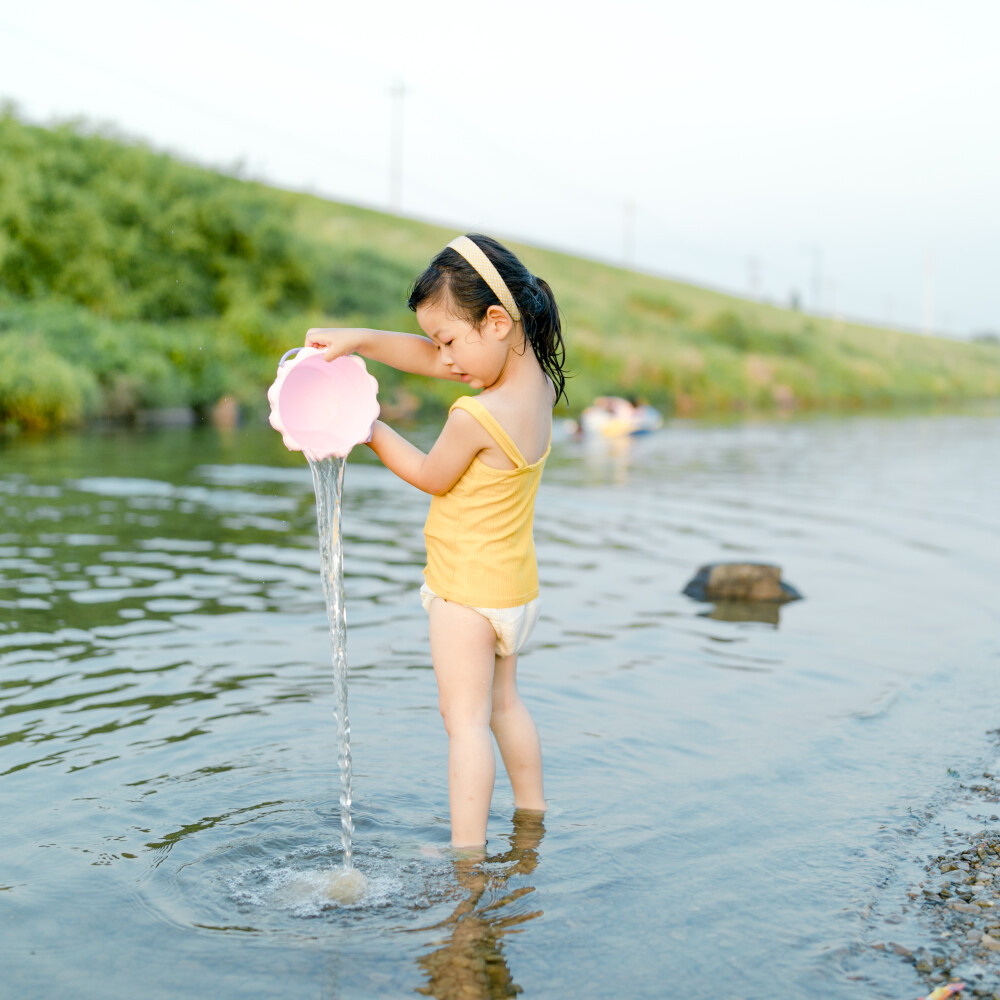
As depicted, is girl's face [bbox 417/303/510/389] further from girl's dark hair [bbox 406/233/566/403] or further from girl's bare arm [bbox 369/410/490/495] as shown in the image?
girl's bare arm [bbox 369/410/490/495]

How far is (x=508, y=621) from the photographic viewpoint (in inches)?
141

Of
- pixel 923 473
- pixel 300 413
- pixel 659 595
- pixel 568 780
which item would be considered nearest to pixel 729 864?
pixel 568 780

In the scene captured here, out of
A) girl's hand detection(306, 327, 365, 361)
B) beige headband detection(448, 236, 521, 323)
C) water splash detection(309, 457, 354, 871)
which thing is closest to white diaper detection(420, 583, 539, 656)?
water splash detection(309, 457, 354, 871)

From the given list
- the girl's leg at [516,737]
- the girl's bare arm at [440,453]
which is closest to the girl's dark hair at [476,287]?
the girl's bare arm at [440,453]

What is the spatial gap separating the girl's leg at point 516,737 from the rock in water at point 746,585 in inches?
163

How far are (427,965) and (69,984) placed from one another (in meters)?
0.90

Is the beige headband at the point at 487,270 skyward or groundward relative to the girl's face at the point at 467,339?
skyward

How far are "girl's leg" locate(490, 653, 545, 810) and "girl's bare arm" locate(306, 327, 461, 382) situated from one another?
1.00 metres

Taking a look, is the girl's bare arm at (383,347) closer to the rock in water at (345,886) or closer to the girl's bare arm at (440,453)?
the girl's bare arm at (440,453)

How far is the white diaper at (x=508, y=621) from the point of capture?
3584 millimetres

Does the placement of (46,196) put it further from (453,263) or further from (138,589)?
(453,263)

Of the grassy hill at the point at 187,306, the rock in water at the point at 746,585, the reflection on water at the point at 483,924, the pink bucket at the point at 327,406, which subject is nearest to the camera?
the reflection on water at the point at 483,924

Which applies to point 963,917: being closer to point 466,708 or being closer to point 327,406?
point 466,708

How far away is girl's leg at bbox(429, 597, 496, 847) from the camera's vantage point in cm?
356
